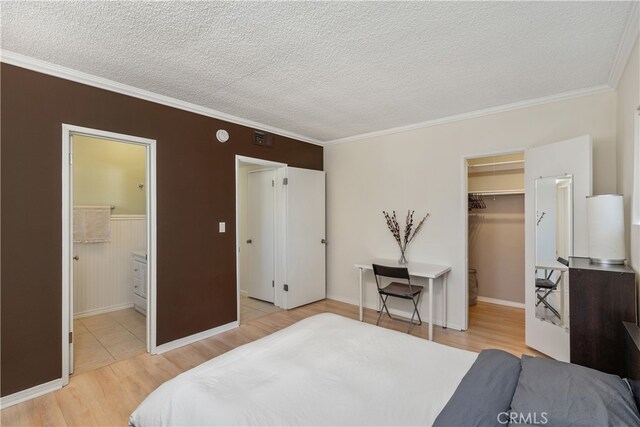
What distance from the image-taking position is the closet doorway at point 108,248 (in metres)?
3.46

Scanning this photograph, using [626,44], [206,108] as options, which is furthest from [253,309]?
[626,44]

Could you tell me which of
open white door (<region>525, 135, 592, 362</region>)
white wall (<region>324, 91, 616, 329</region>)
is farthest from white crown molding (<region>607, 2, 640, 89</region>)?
open white door (<region>525, 135, 592, 362</region>)

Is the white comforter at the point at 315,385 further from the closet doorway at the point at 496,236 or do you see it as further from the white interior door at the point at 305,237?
the closet doorway at the point at 496,236

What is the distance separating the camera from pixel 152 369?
2.68 m

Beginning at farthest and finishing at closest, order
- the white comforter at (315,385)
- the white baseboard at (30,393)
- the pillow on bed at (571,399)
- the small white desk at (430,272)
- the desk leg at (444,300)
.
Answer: the desk leg at (444,300)
the small white desk at (430,272)
the white baseboard at (30,393)
the white comforter at (315,385)
the pillow on bed at (571,399)

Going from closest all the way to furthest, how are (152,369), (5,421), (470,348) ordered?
(5,421), (152,369), (470,348)

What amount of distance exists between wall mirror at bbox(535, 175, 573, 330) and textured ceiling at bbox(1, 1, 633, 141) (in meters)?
0.96

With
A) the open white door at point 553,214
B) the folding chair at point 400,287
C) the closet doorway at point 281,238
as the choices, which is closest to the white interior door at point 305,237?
the closet doorway at point 281,238

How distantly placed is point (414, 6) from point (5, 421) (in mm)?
3706

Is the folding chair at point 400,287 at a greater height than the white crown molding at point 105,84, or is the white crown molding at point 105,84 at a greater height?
the white crown molding at point 105,84

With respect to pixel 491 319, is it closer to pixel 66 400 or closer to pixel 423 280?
pixel 423 280

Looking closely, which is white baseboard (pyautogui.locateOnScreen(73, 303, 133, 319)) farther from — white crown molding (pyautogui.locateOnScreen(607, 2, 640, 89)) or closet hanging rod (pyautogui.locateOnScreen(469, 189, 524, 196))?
white crown molding (pyautogui.locateOnScreen(607, 2, 640, 89))

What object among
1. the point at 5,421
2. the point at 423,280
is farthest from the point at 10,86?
the point at 423,280

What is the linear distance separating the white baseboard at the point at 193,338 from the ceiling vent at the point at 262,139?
228 cm
